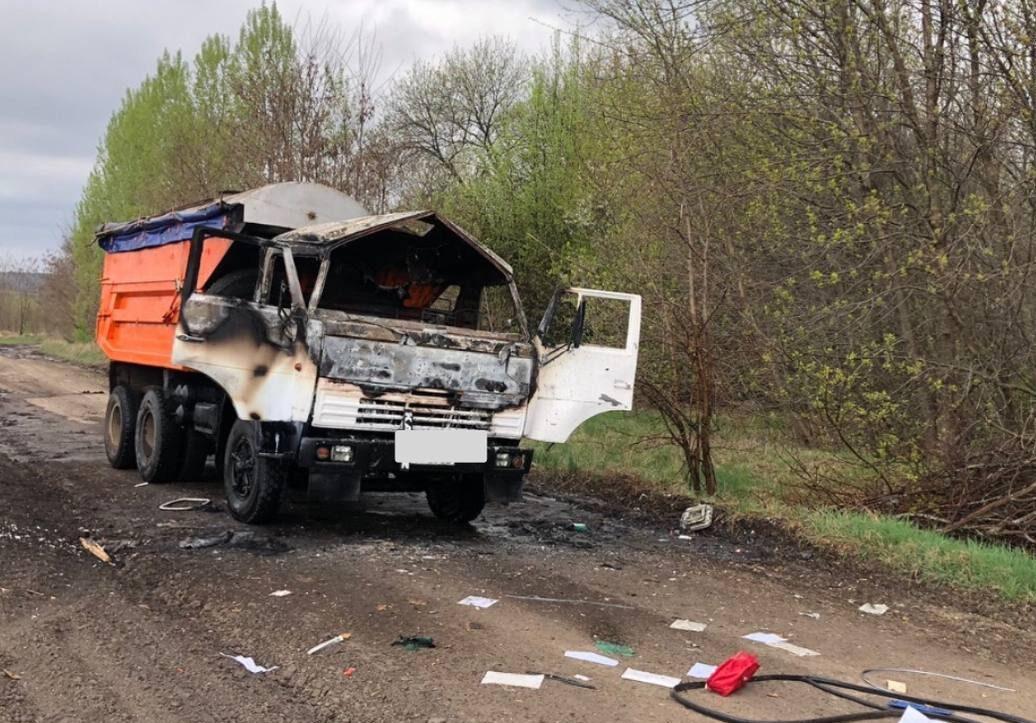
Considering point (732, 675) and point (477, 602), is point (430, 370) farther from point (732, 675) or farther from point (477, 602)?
point (732, 675)

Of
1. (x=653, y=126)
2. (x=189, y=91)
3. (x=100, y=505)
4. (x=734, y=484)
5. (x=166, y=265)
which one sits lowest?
(x=100, y=505)

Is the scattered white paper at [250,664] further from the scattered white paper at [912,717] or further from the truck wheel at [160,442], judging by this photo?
the truck wheel at [160,442]

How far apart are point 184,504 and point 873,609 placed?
5.45 metres

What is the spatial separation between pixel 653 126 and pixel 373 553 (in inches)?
218

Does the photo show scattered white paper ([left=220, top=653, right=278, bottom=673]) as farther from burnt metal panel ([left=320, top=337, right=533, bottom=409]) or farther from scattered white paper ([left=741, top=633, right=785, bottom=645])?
scattered white paper ([left=741, top=633, right=785, bottom=645])

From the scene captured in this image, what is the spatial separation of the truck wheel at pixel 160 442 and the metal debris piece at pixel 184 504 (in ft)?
2.65

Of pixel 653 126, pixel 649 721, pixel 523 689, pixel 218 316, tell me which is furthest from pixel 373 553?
pixel 653 126

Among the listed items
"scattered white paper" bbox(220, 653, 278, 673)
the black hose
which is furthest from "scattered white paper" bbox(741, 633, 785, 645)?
"scattered white paper" bbox(220, 653, 278, 673)

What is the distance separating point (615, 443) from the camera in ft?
35.9

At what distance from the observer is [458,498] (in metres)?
7.78

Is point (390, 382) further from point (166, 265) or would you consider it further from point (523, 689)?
point (166, 265)

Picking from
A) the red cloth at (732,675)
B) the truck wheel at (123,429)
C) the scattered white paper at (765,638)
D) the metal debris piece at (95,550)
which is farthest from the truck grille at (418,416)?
the truck wheel at (123,429)

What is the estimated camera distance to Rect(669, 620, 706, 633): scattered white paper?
4.95 metres

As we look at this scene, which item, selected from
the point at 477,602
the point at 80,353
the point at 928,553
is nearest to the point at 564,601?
the point at 477,602
